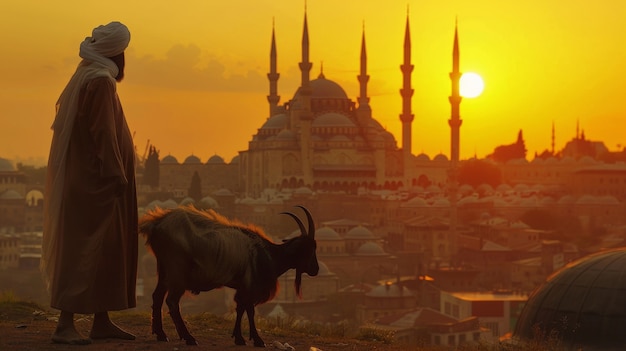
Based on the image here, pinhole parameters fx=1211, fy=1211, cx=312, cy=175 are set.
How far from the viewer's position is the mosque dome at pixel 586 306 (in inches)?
273

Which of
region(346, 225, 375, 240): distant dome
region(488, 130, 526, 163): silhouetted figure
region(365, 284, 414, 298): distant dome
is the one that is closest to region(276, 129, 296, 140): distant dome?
region(346, 225, 375, 240): distant dome

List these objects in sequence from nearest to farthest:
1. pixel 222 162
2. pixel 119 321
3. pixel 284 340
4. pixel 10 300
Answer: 1. pixel 284 340
2. pixel 119 321
3. pixel 10 300
4. pixel 222 162

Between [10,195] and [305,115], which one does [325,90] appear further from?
[10,195]

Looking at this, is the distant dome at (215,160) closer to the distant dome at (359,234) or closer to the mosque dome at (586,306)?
the distant dome at (359,234)

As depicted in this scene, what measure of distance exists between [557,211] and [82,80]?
55774 mm

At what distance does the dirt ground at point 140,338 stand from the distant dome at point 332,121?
55445mm

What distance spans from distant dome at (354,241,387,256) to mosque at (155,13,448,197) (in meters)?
12.5

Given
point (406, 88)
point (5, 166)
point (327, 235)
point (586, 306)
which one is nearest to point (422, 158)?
point (406, 88)

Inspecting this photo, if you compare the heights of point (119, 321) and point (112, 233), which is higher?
point (112, 233)

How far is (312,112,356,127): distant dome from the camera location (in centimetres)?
6134

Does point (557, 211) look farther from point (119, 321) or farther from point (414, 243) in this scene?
point (119, 321)

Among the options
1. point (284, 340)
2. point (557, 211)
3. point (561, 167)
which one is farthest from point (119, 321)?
point (561, 167)

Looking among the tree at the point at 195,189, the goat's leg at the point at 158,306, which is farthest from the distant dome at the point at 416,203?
the goat's leg at the point at 158,306

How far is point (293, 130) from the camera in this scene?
6047 cm
